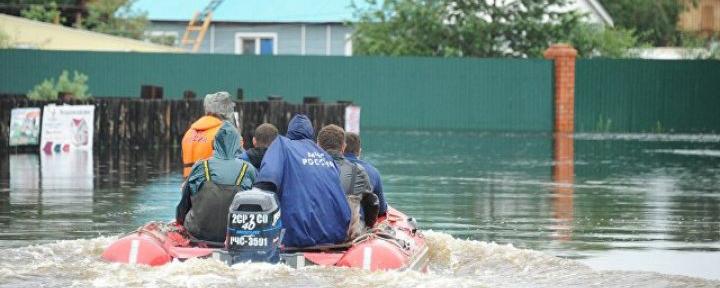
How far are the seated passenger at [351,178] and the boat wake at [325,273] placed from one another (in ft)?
2.64

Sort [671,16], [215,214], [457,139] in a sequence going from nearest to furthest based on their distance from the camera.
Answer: [215,214], [457,139], [671,16]

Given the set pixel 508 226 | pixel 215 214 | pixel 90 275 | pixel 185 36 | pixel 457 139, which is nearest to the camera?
pixel 90 275

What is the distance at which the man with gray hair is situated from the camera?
16.0 m

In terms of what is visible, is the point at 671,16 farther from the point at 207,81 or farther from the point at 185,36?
the point at 207,81

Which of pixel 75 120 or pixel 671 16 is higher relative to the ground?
pixel 671 16

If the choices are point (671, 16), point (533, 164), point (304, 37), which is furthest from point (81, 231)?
point (671, 16)

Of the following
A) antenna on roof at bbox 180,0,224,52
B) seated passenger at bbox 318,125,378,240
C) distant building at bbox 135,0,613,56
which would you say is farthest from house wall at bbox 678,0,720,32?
seated passenger at bbox 318,125,378,240

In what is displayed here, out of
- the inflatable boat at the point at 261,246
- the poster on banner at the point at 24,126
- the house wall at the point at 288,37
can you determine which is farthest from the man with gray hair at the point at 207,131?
the house wall at the point at 288,37

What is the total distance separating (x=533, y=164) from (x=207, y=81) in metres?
18.0

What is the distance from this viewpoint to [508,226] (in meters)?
18.8

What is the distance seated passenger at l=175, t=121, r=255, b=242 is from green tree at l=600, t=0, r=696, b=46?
2504 inches

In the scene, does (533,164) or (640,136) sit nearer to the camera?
(533,164)

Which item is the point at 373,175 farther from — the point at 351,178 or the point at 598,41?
the point at 598,41

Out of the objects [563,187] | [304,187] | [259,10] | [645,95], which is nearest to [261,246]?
[304,187]
